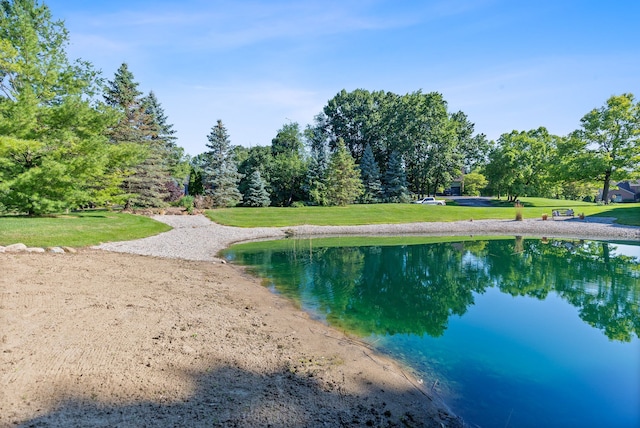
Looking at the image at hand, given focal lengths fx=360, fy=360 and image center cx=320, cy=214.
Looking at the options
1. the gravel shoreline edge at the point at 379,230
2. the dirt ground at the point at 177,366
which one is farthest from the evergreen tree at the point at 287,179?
the dirt ground at the point at 177,366

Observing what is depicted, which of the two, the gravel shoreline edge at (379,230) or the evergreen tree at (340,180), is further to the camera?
the evergreen tree at (340,180)

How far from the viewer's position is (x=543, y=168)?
4406cm

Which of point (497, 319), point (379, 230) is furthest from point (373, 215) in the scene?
point (497, 319)

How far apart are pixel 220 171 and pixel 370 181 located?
1920cm

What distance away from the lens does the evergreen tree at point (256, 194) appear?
128ft

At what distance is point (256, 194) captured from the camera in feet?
128

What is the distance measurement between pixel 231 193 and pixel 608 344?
33809mm

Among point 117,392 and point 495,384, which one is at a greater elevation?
point 117,392

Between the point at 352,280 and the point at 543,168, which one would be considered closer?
the point at 352,280

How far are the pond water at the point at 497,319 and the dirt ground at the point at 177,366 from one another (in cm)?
96

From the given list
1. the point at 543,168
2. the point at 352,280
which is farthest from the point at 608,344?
the point at 543,168

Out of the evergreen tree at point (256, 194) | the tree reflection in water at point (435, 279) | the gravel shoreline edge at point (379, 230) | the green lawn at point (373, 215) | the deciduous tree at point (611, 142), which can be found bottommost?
the tree reflection in water at point (435, 279)

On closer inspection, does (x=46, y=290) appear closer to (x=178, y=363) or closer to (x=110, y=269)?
(x=110, y=269)

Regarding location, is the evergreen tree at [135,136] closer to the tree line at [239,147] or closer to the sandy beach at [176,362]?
the tree line at [239,147]
